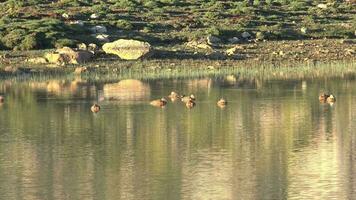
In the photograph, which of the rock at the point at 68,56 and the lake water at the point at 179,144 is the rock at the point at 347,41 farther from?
the lake water at the point at 179,144

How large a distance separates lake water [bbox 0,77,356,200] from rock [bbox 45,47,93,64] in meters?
9.95

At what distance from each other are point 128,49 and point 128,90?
13590 millimetres

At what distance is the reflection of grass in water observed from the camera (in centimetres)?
6078

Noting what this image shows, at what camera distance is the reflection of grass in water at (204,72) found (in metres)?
60.8

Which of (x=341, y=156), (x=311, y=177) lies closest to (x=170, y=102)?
(x=341, y=156)

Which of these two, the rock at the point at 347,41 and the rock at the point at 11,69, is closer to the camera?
the rock at the point at 11,69

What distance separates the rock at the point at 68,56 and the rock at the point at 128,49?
185 centimetres

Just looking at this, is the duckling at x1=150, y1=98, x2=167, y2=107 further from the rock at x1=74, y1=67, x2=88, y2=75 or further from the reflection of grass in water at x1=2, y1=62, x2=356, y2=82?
the rock at x1=74, y1=67, x2=88, y2=75

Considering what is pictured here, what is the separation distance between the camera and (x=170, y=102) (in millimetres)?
47844

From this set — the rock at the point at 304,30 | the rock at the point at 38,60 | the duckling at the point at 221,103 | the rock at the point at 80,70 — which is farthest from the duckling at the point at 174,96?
the rock at the point at 304,30

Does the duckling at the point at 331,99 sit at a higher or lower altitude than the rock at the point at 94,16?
lower

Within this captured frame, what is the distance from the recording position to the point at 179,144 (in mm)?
33625

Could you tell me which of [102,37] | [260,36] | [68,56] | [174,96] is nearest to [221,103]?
[174,96]

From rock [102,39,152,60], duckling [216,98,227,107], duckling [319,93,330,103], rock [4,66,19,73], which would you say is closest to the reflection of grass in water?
rock [4,66,19,73]
